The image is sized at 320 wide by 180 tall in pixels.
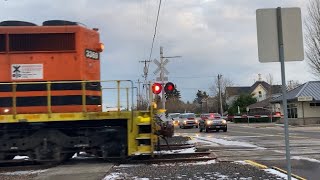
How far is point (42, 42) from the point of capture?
14.5 meters

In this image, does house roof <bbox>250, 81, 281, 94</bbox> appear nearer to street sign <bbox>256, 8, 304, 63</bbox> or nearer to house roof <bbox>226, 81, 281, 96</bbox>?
house roof <bbox>226, 81, 281, 96</bbox>

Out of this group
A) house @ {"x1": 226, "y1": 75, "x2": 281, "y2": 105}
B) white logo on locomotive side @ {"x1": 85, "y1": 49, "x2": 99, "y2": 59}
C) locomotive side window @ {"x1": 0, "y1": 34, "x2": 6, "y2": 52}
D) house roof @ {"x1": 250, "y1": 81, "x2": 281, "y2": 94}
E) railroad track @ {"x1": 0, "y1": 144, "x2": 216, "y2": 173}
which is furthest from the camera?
house @ {"x1": 226, "y1": 75, "x2": 281, "y2": 105}

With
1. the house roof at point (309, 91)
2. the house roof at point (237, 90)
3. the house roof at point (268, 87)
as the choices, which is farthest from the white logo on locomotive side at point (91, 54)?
the house roof at point (237, 90)

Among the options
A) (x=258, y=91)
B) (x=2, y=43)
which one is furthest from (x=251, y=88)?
(x=2, y=43)

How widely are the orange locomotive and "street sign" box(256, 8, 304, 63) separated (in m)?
8.13

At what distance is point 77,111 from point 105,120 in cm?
92

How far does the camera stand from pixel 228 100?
131125 mm

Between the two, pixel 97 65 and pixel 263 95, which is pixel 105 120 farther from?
pixel 263 95

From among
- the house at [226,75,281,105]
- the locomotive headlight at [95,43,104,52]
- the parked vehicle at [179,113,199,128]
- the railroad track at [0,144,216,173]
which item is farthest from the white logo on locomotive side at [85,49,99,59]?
the house at [226,75,281,105]

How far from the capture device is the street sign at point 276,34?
721 cm

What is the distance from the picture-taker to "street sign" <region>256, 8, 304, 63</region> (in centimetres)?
721

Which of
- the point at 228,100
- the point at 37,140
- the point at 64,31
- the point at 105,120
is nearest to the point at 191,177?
the point at 105,120

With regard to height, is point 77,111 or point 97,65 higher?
point 97,65

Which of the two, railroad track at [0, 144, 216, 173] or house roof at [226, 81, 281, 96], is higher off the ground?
house roof at [226, 81, 281, 96]
